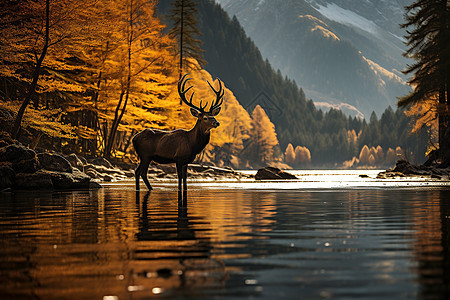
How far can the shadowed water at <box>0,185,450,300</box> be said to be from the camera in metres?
4.37

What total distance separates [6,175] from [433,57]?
30.5 meters

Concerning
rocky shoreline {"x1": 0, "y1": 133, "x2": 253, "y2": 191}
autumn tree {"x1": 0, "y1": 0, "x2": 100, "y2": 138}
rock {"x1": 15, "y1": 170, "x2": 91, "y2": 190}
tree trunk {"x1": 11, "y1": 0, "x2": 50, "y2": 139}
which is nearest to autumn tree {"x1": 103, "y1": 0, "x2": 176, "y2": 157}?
autumn tree {"x1": 0, "y1": 0, "x2": 100, "y2": 138}

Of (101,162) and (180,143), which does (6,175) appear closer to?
(180,143)

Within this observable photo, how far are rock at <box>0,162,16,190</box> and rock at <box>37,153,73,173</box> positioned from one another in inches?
83.2

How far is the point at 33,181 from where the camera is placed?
21.1m

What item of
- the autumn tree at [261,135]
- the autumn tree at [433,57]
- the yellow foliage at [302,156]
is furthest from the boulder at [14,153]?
the yellow foliage at [302,156]

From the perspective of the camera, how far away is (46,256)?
604cm

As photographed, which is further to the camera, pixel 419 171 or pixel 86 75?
pixel 419 171

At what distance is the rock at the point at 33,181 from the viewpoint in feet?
68.9

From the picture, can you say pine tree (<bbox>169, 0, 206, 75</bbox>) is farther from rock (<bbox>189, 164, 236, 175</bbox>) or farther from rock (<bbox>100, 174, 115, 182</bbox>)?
rock (<bbox>100, 174, 115, 182</bbox>)

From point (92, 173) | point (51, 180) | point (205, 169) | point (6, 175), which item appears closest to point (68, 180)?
point (51, 180)

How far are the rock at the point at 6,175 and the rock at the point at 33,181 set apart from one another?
0.25 meters

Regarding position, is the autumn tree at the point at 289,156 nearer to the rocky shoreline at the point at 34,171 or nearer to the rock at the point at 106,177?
the rock at the point at 106,177

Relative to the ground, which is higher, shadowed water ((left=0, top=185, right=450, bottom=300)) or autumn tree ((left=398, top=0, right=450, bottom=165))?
autumn tree ((left=398, top=0, right=450, bottom=165))
